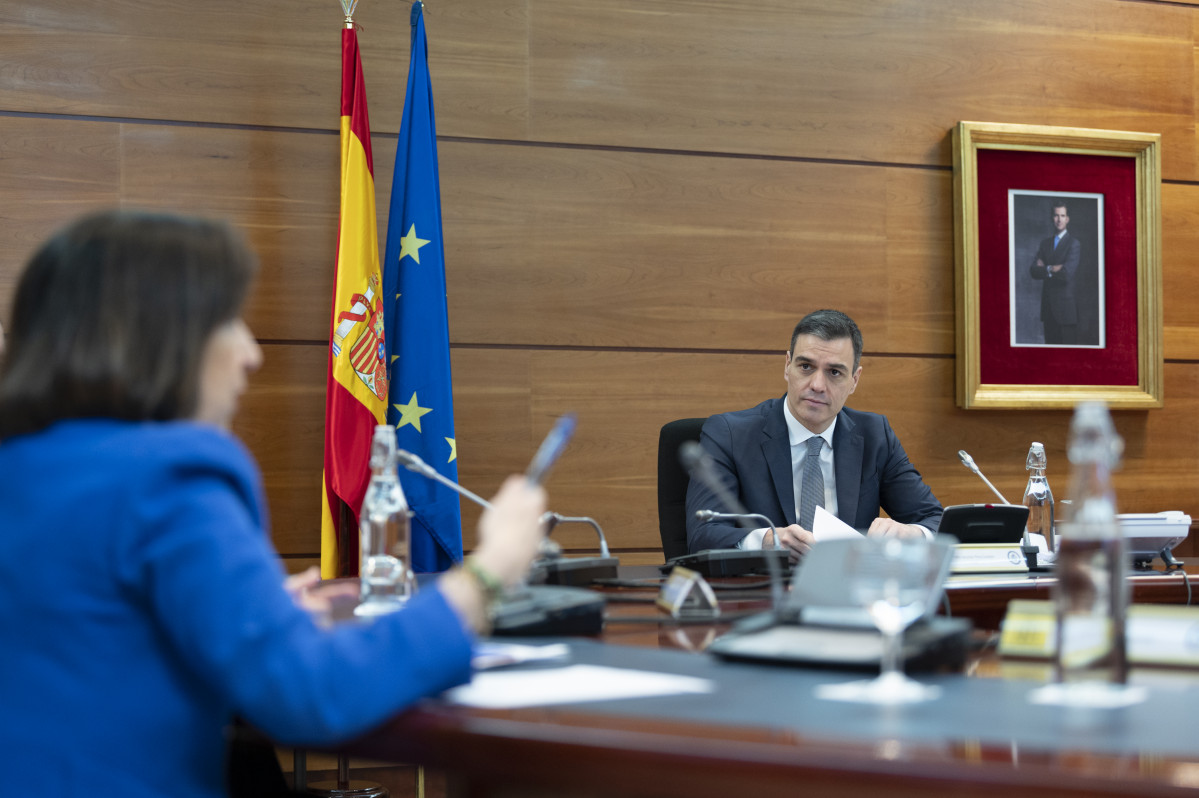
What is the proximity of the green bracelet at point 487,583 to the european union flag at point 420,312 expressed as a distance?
2487 mm

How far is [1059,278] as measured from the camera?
460 cm

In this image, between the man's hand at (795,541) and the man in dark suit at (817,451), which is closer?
the man's hand at (795,541)

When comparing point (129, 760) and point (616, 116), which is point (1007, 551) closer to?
point (129, 760)

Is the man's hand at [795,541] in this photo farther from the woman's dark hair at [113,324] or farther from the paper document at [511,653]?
the woman's dark hair at [113,324]

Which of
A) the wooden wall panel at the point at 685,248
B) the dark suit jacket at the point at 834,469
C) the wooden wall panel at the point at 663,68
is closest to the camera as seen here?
the dark suit jacket at the point at 834,469

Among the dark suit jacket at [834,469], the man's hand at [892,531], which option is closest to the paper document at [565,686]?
the man's hand at [892,531]

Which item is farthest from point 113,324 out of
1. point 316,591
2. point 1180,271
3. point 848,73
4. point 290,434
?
point 1180,271

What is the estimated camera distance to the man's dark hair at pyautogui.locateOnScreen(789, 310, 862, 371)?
348 centimetres

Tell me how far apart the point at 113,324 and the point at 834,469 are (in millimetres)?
2698

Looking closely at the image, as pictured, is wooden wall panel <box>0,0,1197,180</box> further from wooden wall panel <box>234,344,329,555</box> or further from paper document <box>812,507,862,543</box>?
paper document <box>812,507,862,543</box>

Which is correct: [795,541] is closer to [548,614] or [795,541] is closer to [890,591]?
[548,614]

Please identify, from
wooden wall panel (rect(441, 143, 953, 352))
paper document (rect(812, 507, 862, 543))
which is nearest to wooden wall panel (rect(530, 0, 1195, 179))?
wooden wall panel (rect(441, 143, 953, 352))

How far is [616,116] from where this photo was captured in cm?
419

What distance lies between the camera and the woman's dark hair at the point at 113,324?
44.6 inches
